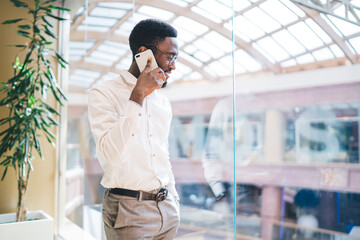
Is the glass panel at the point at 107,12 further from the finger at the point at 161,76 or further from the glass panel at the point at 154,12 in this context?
the finger at the point at 161,76

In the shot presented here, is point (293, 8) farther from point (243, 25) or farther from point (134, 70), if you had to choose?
point (134, 70)

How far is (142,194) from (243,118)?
19858 mm

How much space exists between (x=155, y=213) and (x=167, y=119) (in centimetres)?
40

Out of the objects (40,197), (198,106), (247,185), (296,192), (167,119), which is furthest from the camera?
(296,192)

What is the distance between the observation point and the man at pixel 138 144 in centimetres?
106

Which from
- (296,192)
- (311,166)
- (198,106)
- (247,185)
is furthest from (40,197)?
(296,192)

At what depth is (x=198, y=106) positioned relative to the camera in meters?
11.7

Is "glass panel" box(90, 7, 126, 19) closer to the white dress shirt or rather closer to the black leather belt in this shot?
the white dress shirt

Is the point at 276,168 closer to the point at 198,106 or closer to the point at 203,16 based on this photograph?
the point at 198,106

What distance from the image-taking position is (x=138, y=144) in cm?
119

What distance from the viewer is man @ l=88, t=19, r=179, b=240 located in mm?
1063

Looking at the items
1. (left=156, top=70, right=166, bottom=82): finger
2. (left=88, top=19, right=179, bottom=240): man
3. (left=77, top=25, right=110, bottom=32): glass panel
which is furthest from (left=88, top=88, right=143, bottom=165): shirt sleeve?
(left=77, top=25, right=110, bottom=32): glass panel

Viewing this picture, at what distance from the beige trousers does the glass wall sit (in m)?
0.57

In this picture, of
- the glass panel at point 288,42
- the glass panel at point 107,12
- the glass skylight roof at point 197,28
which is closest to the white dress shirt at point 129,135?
the glass skylight roof at point 197,28
